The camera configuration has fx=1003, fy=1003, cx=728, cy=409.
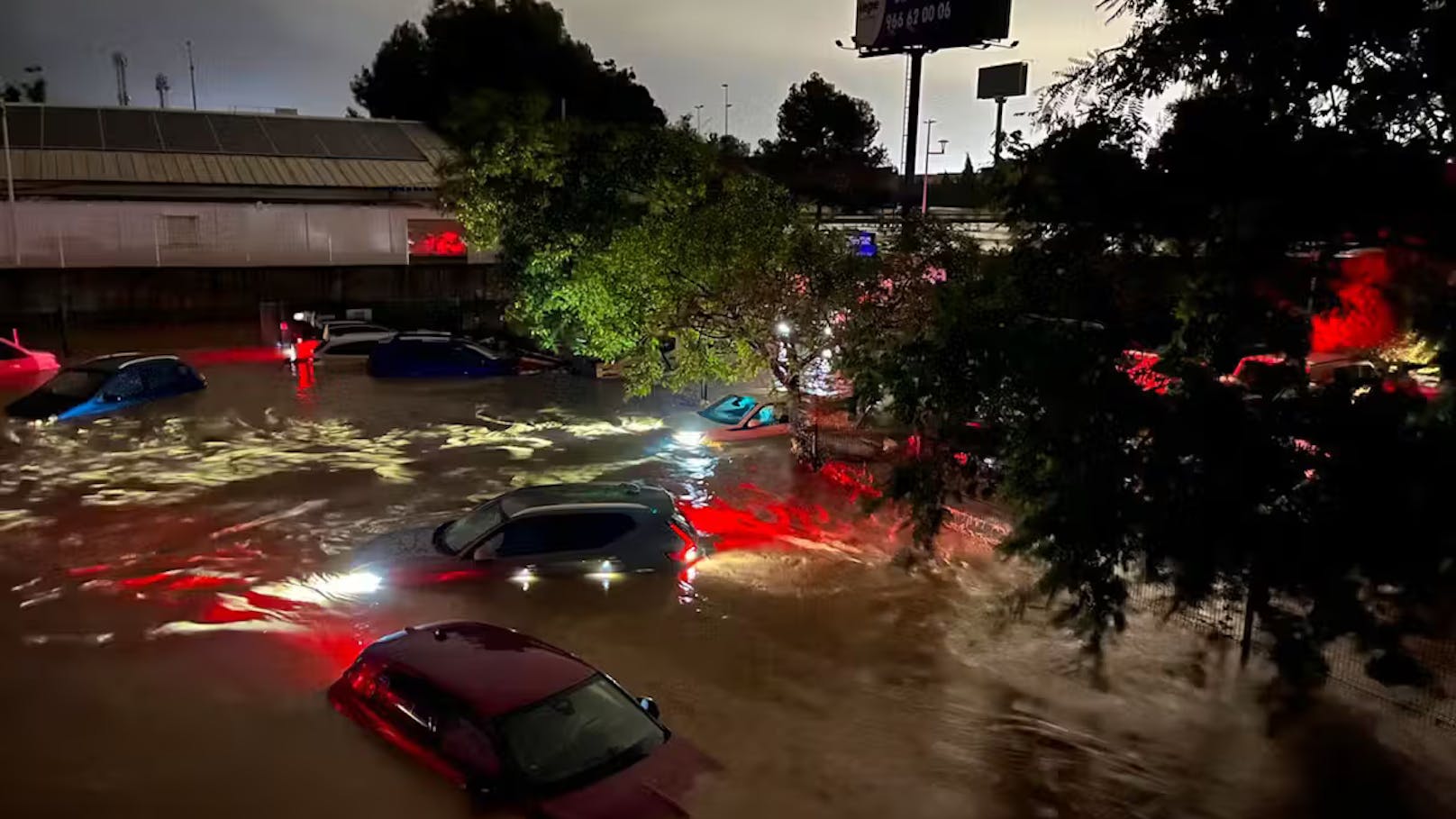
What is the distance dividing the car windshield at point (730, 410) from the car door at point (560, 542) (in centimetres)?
912

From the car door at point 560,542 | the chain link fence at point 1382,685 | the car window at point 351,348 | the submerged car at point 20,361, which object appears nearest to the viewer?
the chain link fence at point 1382,685

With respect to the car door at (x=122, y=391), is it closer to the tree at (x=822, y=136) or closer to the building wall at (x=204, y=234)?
→ the building wall at (x=204, y=234)

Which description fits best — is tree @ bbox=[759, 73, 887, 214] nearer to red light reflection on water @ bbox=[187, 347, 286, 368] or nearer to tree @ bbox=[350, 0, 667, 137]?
tree @ bbox=[350, 0, 667, 137]

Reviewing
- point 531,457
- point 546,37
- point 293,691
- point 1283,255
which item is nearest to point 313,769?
point 293,691

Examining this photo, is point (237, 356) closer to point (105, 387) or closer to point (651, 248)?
point (105, 387)

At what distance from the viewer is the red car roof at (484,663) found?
7027mm

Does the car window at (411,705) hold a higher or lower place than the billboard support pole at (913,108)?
lower

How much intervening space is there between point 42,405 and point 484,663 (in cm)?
1646

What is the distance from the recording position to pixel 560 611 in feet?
35.9

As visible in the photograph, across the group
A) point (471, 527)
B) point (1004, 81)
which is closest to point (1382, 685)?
point (471, 527)

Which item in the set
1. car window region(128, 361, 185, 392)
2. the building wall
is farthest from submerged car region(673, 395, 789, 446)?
the building wall

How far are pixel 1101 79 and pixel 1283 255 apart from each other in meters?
2.03

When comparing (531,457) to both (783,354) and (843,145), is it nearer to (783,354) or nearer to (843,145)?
(783,354)

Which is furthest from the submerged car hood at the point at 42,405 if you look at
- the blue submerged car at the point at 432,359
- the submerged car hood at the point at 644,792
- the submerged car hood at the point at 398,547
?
the submerged car hood at the point at 644,792
